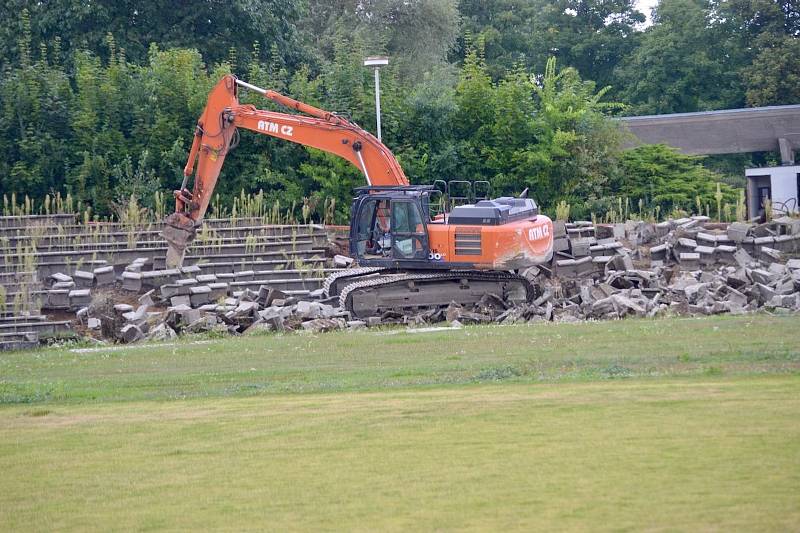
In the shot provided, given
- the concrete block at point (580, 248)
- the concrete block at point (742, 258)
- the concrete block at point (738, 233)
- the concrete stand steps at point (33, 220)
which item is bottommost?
the concrete block at point (742, 258)

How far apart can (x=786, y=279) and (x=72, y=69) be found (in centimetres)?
Answer: 2904

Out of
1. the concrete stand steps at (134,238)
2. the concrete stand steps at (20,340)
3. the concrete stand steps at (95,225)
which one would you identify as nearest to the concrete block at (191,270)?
the concrete stand steps at (134,238)

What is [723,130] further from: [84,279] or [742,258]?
[84,279]

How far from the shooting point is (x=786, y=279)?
23.1m

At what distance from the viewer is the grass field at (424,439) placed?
857 cm

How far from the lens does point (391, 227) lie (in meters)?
23.5

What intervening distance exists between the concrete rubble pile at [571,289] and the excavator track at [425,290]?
0.71 feet

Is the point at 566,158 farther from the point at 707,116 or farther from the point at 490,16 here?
the point at 490,16

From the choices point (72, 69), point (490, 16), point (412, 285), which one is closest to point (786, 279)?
point (412, 285)

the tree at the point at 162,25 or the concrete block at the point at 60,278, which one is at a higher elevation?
the tree at the point at 162,25

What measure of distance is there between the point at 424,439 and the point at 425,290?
13032 mm

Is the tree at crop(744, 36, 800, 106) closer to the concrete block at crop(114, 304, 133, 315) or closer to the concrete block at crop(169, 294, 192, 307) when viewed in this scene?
the concrete block at crop(169, 294, 192, 307)

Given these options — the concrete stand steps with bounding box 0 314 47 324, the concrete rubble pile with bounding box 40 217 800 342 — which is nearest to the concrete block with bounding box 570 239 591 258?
the concrete rubble pile with bounding box 40 217 800 342

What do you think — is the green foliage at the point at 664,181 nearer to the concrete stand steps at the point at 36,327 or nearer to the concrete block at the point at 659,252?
the concrete block at the point at 659,252
